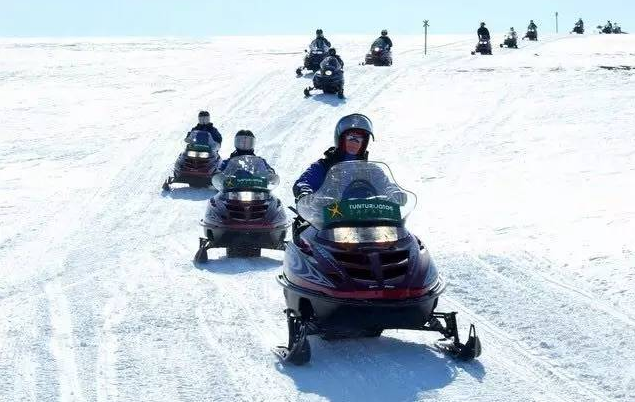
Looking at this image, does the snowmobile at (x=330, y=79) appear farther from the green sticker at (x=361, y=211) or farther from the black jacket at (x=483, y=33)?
the green sticker at (x=361, y=211)

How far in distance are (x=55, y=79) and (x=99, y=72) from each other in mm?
2391

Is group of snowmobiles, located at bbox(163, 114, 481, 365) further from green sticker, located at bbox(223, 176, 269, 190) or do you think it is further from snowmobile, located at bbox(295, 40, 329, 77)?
snowmobile, located at bbox(295, 40, 329, 77)

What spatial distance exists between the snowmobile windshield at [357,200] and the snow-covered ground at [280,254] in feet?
3.33

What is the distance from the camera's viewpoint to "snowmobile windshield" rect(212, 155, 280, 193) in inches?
475

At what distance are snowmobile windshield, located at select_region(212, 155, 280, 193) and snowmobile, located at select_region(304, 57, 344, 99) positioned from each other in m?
16.8

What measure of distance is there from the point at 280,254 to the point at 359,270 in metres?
5.89

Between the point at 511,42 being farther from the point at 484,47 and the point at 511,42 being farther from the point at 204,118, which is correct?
the point at 204,118

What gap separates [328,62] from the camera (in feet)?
96.7

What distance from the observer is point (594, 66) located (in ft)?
109

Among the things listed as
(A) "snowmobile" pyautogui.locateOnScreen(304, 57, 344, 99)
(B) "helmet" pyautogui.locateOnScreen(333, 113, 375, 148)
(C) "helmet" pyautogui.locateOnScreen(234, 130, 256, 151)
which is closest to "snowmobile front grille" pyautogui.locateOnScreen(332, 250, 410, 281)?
(B) "helmet" pyautogui.locateOnScreen(333, 113, 375, 148)

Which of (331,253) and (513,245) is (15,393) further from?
(513,245)

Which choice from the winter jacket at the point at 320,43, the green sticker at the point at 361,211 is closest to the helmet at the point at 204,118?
the green sticker at the point at 361,211

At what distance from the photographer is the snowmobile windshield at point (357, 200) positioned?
6.83 meters

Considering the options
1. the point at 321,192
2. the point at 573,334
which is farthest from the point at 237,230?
the point at 573,334
